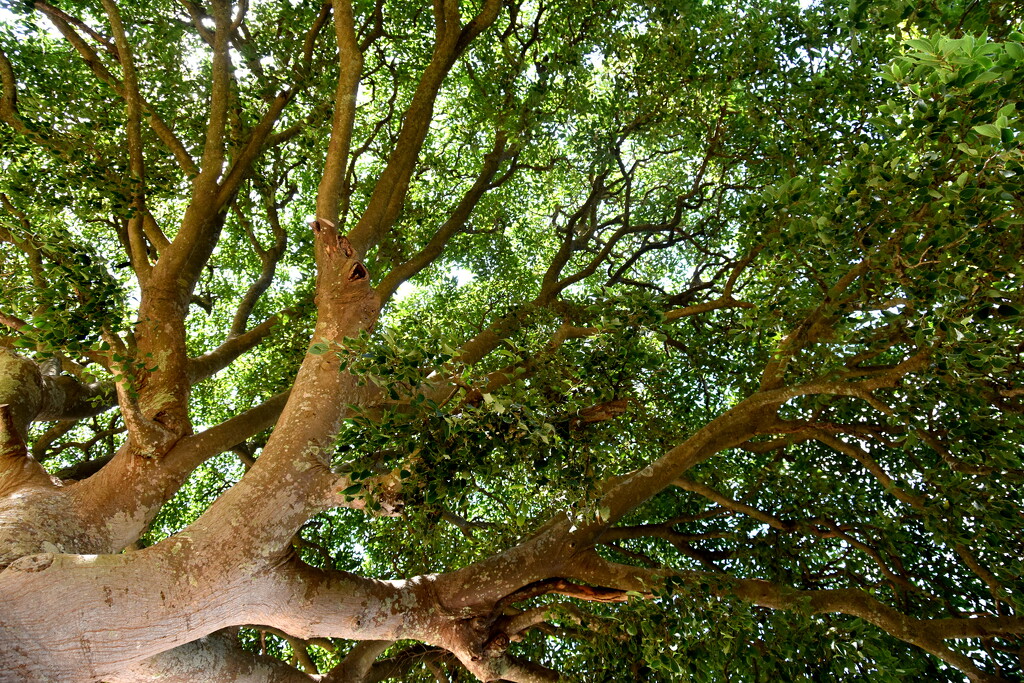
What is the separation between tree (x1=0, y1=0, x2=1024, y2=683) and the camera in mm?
4457

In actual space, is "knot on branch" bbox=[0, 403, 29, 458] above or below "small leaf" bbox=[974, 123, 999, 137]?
above

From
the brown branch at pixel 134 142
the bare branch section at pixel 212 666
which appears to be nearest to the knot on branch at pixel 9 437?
the brown branch at pixel 134 142

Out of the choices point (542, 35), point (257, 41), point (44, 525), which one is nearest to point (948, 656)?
point (44, 525)

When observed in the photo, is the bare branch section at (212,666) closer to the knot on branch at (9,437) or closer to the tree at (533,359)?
the tree at (533,359)

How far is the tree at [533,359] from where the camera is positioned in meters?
4.46

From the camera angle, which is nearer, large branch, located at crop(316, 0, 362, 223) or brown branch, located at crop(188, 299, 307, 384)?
large branch, located at crop(316, 0, 362, 223)

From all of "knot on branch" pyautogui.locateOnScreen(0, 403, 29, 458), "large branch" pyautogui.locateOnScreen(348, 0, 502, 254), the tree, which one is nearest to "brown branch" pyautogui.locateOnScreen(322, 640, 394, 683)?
the tree

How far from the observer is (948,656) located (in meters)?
5.20

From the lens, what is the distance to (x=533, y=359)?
652 centimetres

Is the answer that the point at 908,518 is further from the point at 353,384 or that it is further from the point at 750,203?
the point at 353,384

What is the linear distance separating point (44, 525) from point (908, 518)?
9268mm

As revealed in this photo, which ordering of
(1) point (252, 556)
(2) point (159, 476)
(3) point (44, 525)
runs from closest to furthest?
(1) point (252, 556), (3) point (44, 525), (2) point (159, 476)

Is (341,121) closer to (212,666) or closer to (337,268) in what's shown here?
(337,268)

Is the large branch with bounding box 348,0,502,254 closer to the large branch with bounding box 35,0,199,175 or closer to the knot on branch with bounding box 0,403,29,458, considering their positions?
the large branch with bounding box 35,0,199,175
